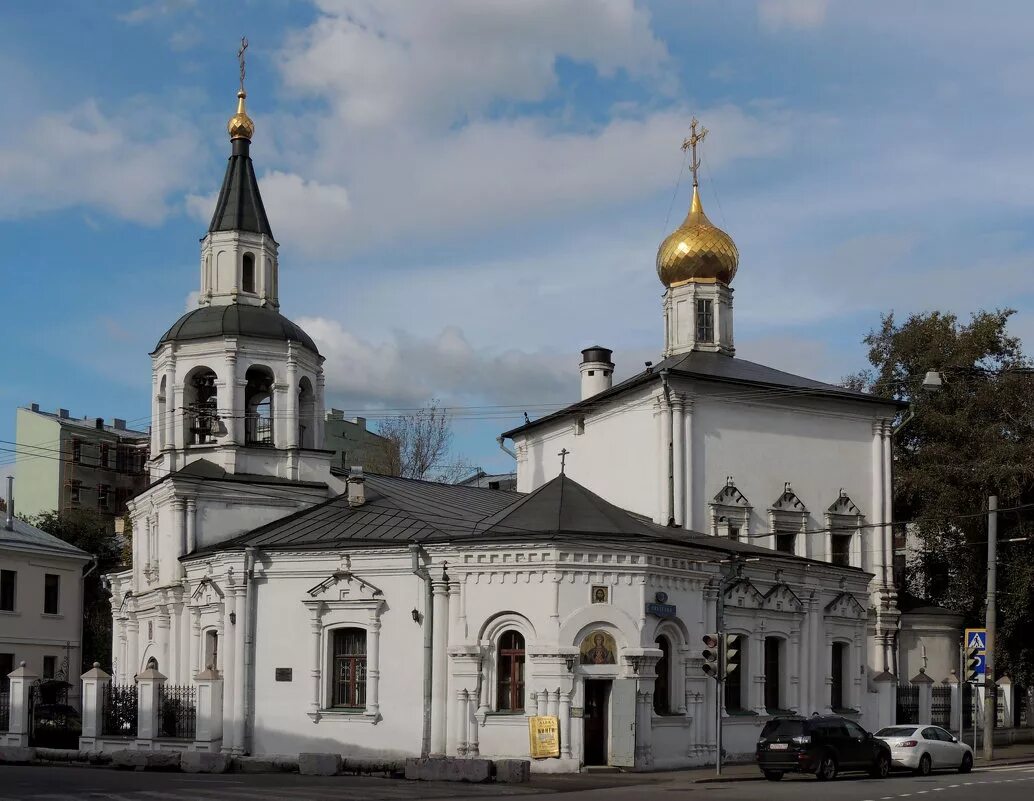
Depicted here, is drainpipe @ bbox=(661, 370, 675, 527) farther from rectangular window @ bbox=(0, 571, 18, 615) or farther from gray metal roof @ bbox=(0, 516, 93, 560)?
rectangular window @ bbox=(0, 571, 18, 615)

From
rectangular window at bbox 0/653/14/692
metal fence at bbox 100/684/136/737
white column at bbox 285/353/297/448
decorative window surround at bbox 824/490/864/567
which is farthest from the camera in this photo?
rectangular window at bbox 0/653/14/692

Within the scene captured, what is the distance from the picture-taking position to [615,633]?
26516 mm

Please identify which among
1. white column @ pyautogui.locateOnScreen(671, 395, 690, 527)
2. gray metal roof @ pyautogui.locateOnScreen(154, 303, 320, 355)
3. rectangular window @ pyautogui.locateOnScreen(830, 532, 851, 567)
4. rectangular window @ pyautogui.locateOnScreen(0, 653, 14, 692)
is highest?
gray metal roof @ pyautogui.locateOnScreen(154, 303, 320, 355)

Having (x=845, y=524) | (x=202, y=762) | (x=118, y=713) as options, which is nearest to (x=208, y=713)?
(x=202, y=762)

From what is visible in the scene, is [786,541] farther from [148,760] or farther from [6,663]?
[6,663]

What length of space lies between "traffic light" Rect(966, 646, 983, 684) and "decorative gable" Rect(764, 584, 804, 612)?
3.76 metres

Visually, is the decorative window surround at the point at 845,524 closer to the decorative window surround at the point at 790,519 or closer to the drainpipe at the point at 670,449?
the decorative window surround at the point at 790,519

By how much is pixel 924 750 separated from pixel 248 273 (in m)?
18.6

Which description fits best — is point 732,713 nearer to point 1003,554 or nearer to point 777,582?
point 777,582

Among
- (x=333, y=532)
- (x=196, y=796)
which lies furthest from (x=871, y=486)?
(x=196, y=796)

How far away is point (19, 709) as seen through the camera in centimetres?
3019

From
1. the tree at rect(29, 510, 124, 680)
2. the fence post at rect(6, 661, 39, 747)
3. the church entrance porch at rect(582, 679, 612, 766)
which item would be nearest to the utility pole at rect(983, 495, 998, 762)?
the church entrance porch at rect(582, 679, 612, 766)

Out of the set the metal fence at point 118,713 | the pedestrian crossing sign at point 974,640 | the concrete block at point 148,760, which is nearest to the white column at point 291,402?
the metal fence at point 118,713

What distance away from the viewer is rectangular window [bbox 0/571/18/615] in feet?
142
